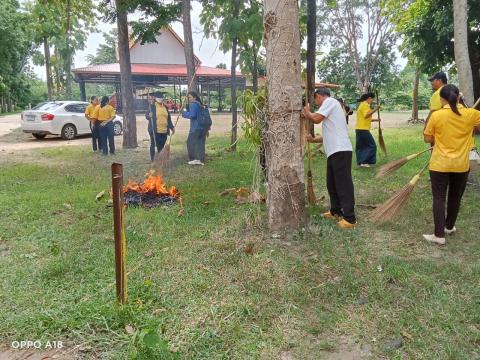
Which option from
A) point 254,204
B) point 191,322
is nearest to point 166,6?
point 254,204

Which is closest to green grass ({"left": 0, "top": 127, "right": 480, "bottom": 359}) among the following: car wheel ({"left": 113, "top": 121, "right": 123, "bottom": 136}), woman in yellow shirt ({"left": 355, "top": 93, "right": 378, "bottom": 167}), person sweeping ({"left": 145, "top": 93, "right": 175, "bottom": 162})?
woman in yellow shirt ({"left": 355, "top": 93, "right": 378, "bottom": 167})

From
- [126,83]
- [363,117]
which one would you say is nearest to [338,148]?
[363,117]

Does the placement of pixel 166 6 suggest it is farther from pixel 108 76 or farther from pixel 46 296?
pixel 108 76

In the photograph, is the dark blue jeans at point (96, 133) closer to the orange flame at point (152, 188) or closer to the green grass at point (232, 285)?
Result: the orange flame at point (152, 188)

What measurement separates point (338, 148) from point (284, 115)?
86 cm

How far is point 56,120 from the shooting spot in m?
14.0

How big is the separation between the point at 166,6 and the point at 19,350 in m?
9.27

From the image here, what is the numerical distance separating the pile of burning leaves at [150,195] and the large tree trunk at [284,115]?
2.09 meters

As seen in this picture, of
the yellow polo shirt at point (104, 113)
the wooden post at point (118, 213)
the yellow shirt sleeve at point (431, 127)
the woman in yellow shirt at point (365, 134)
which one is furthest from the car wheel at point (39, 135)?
the yellow shirt sleeve at point (431, 127)

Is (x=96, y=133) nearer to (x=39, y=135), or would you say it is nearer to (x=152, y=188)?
(x=39, y=135)

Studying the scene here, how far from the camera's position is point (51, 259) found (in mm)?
4066

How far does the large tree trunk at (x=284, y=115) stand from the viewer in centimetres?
421

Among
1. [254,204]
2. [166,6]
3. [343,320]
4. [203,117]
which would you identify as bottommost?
[343,320]

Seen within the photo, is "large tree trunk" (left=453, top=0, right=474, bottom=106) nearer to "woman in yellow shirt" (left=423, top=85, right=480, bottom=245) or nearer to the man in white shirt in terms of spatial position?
"woman in yellow shirt" (left=423, top=85, right=480, bottom=245)
